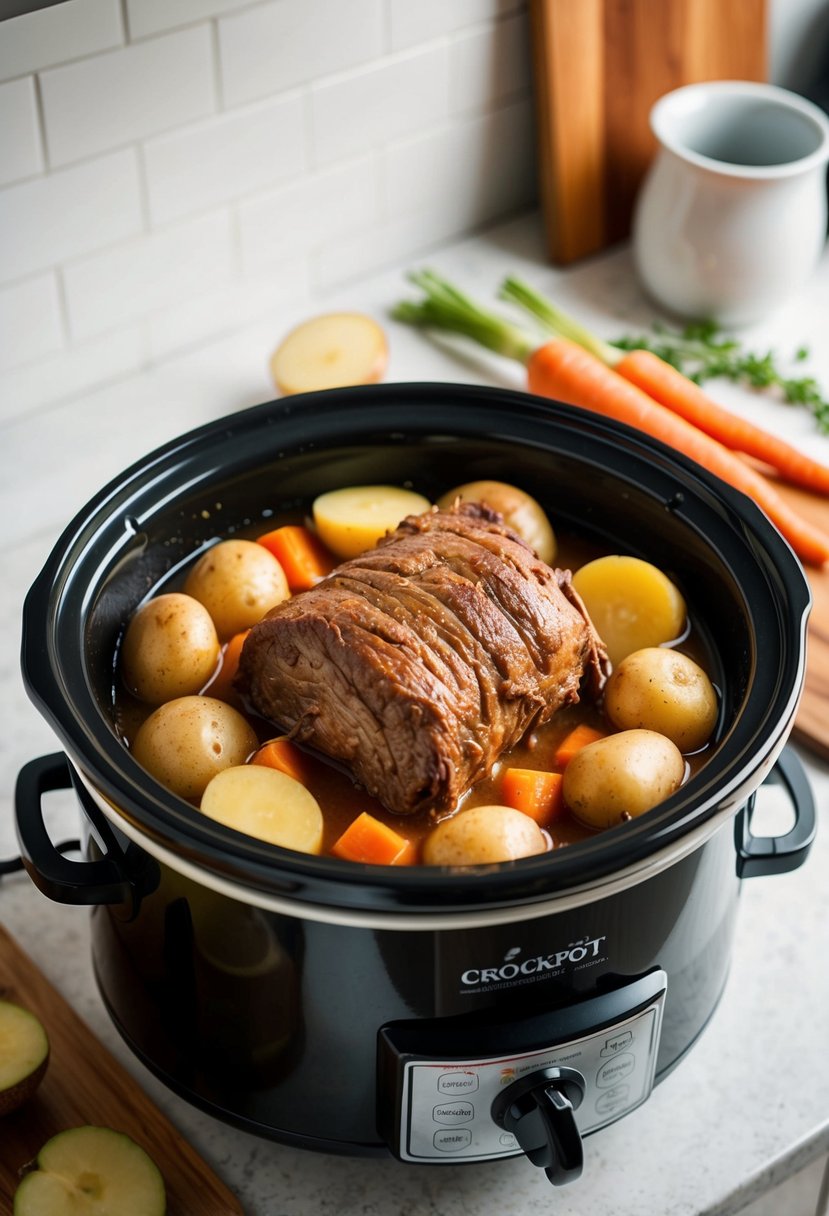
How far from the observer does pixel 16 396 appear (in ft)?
7.03

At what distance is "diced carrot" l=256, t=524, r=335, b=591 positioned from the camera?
1581 mm

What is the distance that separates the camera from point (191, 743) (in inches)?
51.2

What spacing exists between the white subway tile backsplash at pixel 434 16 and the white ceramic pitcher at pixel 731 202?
0.32m

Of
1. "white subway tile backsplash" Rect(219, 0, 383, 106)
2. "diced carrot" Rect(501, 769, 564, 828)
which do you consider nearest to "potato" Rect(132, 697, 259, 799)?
"diced carrot" Rect(501, 769, 564, 828)

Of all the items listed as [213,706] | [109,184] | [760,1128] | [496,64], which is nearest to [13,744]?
[213,706]

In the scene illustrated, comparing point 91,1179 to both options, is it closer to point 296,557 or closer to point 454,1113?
point 454,1113

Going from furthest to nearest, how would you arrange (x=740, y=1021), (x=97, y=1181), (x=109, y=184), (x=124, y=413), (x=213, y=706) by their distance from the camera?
(x=124, y=413) → (x=109, y=184) → (x=740, y=1021) → (x=213, y=706) → (x=97, y=1181)

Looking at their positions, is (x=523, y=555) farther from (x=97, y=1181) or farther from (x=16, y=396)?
(x=16, y=396)

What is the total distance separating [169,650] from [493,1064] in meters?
0.52

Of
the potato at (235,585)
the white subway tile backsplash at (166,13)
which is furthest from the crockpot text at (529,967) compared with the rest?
the white subway tile backsplash at (166,13)

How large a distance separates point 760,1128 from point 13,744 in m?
0.98

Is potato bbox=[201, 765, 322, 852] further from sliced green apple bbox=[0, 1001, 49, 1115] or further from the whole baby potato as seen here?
sliced green apple bbox=[0, 1001, 49, 1115]

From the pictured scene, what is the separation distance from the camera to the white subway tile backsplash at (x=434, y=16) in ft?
7.28

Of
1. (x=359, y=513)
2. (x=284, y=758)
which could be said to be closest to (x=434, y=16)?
(x=359, y=513)
